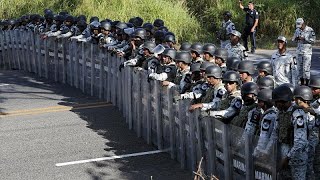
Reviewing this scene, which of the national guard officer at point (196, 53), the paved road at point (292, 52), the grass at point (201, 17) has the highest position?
the national guard officer at point (196, 53)

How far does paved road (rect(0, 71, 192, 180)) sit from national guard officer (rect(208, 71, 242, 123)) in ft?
4.71

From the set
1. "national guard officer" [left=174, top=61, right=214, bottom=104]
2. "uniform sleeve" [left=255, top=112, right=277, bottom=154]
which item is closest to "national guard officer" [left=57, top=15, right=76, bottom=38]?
"national guard officer" [left=174, top=61, right=214, bottom=104]

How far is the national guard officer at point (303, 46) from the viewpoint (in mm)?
14539

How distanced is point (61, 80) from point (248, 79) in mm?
10961

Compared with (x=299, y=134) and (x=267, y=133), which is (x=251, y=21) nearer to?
(x=267, y=133)

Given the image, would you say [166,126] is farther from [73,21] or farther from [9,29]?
[9,29]

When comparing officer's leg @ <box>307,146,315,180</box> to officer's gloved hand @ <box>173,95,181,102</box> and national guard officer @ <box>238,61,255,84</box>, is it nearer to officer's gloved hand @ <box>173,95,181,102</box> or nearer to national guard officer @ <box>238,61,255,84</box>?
national guard officer @ <box>238,61,255,84</box>

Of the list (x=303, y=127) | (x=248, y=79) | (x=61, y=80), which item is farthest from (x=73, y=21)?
(x=303, y=127)

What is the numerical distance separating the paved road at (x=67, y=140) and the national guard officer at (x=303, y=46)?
409 centimetres

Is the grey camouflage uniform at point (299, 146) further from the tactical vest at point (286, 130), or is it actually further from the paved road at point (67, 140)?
the paved road at point (67, 140)

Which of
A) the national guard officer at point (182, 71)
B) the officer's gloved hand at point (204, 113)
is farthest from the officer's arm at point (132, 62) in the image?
the officer's gloved hand at point (204, 113)

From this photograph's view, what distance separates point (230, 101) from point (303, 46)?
6362 millimetres

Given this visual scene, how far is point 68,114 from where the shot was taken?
48.8ft

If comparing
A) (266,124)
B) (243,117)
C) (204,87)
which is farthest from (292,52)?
(266,124)
